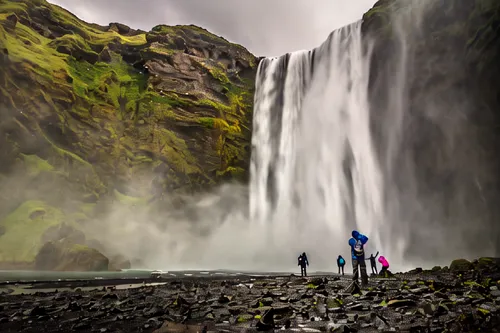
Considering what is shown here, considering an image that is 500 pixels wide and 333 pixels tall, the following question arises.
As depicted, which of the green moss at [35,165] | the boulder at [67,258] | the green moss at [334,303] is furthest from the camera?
the green moss at [35,165]

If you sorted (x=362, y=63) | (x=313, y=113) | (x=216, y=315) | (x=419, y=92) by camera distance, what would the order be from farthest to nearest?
(x=313, y=113) < (x=362, y=63) < (x=419, y=92) < (x=216, y=315)

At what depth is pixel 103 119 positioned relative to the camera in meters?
57.8

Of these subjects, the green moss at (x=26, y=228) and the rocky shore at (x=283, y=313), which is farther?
the green moss at (x=26, y=228)

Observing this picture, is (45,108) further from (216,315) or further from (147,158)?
(216,315)

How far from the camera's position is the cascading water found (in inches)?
1575

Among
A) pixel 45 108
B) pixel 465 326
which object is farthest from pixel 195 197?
pixel 465 326

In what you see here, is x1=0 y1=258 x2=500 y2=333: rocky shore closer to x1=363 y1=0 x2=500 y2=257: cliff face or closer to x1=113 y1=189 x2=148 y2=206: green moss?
x1=363 y1=0 x2=500 y2=257: cliff face

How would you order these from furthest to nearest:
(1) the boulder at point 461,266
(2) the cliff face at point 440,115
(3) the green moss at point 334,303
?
(2) the cliff face at point 440,115 → (1) the boulder at point 461,266 → (3) the green moss at point 334,303

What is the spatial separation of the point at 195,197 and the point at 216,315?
148ft

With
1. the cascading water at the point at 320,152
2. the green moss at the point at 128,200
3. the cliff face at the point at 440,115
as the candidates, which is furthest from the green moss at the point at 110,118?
the cliff face at the point at 440,115

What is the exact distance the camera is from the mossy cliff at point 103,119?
46.4m

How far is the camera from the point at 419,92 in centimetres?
3872

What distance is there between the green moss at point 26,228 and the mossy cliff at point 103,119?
0.12 m

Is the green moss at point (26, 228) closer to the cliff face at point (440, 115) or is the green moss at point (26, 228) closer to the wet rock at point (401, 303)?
the wet rock at point (401, 303)
